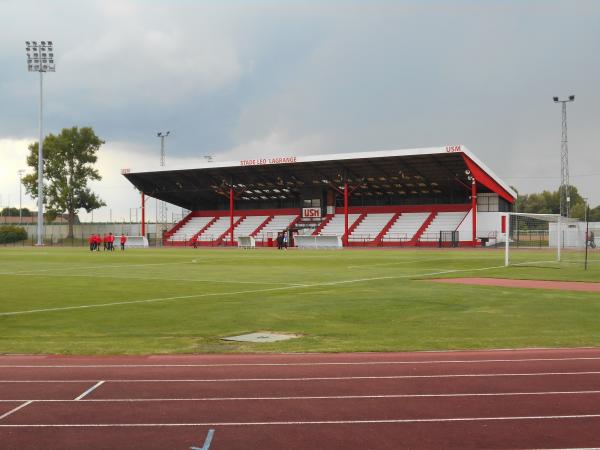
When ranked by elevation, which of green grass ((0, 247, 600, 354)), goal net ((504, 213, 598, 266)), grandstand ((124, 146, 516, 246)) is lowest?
green grass ((0, 247, 600, 354))

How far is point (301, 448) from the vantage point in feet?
20.2

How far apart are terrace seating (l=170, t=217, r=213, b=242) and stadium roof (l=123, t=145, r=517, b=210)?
345cm

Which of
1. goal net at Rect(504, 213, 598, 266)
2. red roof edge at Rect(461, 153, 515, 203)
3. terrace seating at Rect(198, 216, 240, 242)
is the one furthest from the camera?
terrace seating at Rect(198, 216, 240, 242)

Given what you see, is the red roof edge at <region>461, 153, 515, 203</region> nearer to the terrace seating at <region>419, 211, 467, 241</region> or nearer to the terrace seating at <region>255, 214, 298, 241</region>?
the terrace seating at <region>419, 211, 467, 241</region>

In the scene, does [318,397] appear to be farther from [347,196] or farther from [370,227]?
[347,196]

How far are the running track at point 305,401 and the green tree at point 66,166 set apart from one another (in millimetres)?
97790

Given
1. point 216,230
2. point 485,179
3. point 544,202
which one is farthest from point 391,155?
point 544,202

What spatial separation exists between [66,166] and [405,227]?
188ft

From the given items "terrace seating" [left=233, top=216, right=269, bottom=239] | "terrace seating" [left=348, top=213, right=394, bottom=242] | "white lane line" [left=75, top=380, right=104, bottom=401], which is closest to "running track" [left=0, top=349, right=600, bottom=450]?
"white lane line" [left=75, top=380, right=104, bottom=401]

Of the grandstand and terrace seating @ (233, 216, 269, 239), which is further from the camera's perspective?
terrace seating @ (233, 216, 269, 239)

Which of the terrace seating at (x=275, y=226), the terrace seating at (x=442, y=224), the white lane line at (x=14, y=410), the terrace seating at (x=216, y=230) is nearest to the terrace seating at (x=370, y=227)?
the terrace seating at (x=442, y=224)

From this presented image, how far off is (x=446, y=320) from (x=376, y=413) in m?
8.04

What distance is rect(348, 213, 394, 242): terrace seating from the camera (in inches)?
3027

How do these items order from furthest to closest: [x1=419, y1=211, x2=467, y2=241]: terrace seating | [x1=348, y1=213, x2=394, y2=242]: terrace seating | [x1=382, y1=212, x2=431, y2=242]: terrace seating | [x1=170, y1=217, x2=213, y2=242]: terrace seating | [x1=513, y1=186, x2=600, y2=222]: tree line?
[x1=513, y1=186, x2=600, y2=222]: tree line, [x1=170, y1=217, x2=213, y2=242]: terrace seating, [x1=348, y1=213, x2=394, y2=242]: terrace seating, [x1=382, y1=212, x2=431, y2=242]: terrace seating, [x1=419, y1=211, x2=467, y2=241]: terrace seating
